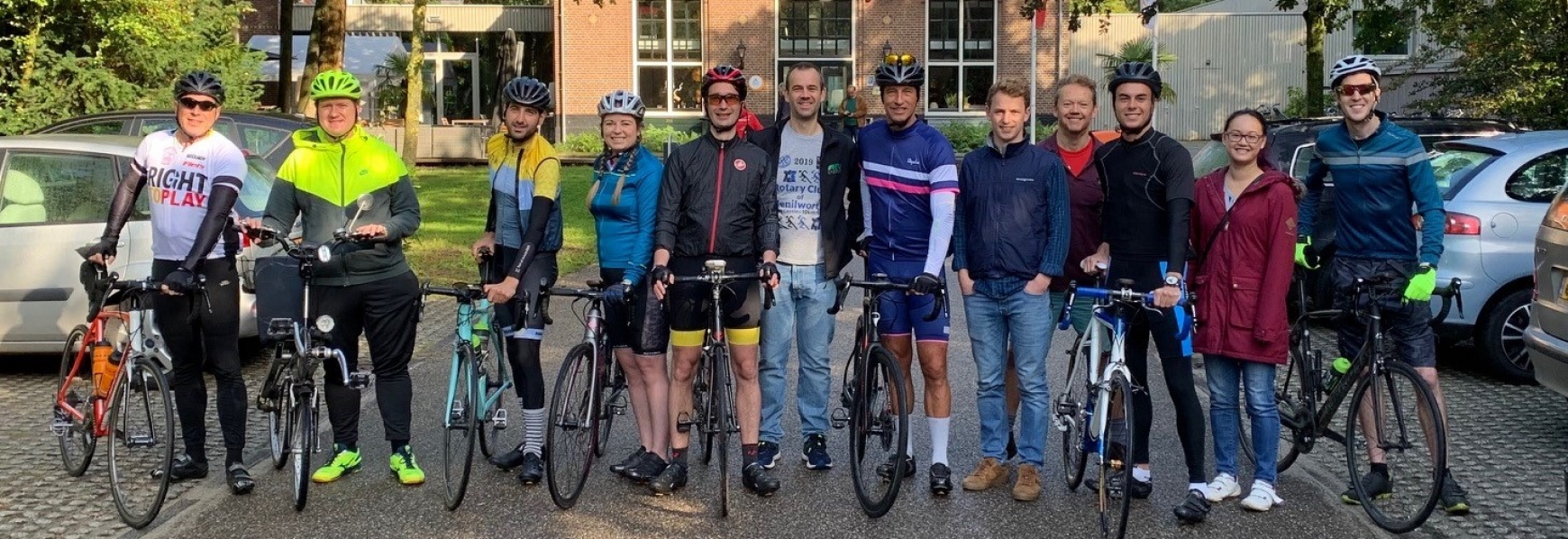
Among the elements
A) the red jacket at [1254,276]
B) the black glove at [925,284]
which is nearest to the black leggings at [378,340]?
the black glove at [925,284]

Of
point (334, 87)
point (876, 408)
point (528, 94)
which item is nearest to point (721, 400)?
point (876, 408)

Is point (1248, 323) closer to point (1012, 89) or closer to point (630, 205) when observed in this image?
point (1012, 89)

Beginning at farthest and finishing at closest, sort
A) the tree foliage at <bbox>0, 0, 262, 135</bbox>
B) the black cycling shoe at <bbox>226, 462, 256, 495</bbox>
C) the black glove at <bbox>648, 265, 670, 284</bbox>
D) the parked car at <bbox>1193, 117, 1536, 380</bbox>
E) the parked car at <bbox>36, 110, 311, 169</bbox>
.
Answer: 1. the tree foliage at <bbox>0, 0, 262, 135</bbox>
2. the parked car at <bbox>36, 110, 311, 169</bbox>
3. the parked car at <bbox>1193, 117, 1536, 380</bbox>
4. the black cycling shoe at <bbox>226, 462, 256, 495</bbox>
5. the black glove at <bbox>648, 265, 670, 284</bbox>

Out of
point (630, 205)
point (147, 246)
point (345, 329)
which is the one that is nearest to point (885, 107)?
point (630, 205)

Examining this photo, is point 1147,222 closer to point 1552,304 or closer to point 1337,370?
point 1337,370

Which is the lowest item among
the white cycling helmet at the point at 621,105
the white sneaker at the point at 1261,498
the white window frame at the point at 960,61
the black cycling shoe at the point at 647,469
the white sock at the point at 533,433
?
the white sneaker at the point at 1261,498

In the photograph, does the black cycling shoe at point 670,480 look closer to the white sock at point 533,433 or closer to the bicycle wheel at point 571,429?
the bicycle wheel at point 571,429

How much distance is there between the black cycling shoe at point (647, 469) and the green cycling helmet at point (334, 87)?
2012mm

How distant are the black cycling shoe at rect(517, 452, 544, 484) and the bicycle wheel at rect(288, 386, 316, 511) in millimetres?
914

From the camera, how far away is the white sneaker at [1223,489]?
6.63m

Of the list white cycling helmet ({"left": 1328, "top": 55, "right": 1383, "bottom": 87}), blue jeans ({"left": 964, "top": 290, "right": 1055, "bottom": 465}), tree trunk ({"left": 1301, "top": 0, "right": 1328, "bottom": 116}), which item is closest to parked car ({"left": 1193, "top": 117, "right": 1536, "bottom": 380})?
white cycling helmet ({"left": 1328, "top": 55, "right": 1383, "bottom": 87})

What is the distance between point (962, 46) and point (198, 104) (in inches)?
1423

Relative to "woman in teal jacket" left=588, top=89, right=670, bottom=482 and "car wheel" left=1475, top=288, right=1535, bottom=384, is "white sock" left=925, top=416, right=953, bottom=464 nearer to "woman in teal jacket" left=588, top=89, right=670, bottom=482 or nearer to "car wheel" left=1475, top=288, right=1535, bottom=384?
"woman in teal jacket" left=588, top=89, right=670, bottom=482

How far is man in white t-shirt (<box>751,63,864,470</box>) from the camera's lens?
6898 mm
